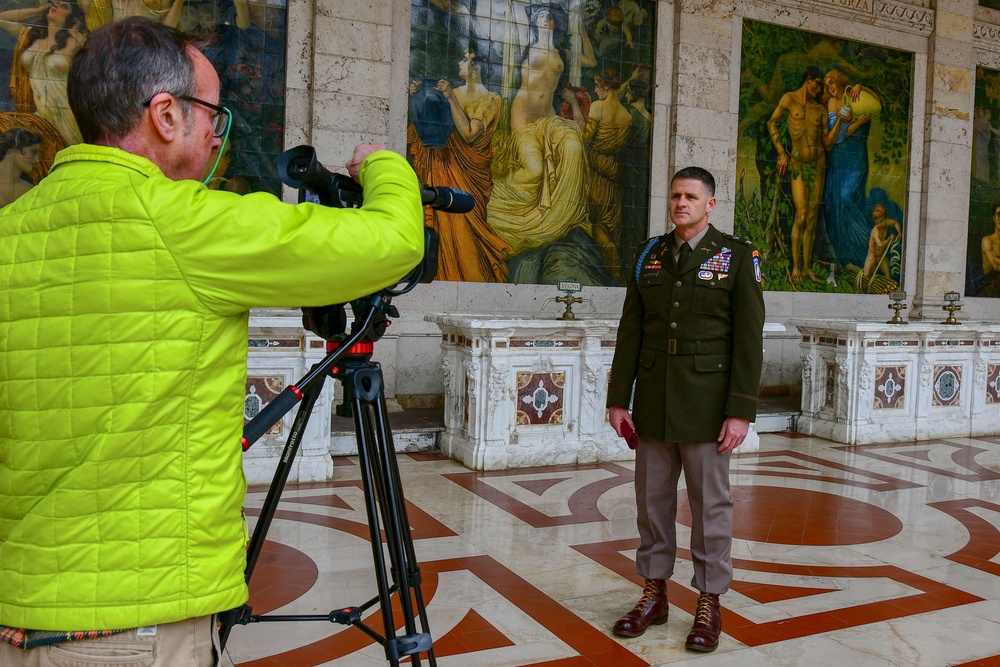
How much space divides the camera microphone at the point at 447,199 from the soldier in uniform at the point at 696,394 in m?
1.87

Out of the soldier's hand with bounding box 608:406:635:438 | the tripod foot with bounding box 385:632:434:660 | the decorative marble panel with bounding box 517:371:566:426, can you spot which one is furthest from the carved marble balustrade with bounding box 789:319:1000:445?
the tripod foot with bounding box 385:632:434:660

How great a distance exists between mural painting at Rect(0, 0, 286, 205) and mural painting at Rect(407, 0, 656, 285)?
1426mm

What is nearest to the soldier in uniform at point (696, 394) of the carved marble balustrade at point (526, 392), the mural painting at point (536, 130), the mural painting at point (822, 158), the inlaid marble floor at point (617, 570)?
the inlaid marble floor at point (617, 570)

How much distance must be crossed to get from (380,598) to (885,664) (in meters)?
2.45

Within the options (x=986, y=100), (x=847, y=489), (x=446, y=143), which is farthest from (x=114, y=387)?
(x=986, y=100)

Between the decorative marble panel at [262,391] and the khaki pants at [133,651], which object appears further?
the decorative marble panel at [262,391]

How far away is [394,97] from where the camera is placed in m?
8.47

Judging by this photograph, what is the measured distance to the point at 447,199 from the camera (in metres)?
1.79

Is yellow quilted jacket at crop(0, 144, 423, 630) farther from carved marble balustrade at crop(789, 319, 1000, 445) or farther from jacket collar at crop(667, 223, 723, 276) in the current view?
carved marble balustrade at crop(789, 319, 1000, 445)

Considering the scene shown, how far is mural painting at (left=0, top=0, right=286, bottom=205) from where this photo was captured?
7.14 meters

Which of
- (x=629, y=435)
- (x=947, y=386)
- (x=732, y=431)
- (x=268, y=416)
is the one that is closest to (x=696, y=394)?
(x=732, y=431)

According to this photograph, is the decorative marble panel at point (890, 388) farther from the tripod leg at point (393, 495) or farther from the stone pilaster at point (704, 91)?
the tripod leg at point (393, 495)

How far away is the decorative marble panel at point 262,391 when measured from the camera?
19.6 feet

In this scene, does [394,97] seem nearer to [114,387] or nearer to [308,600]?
[308,600]
